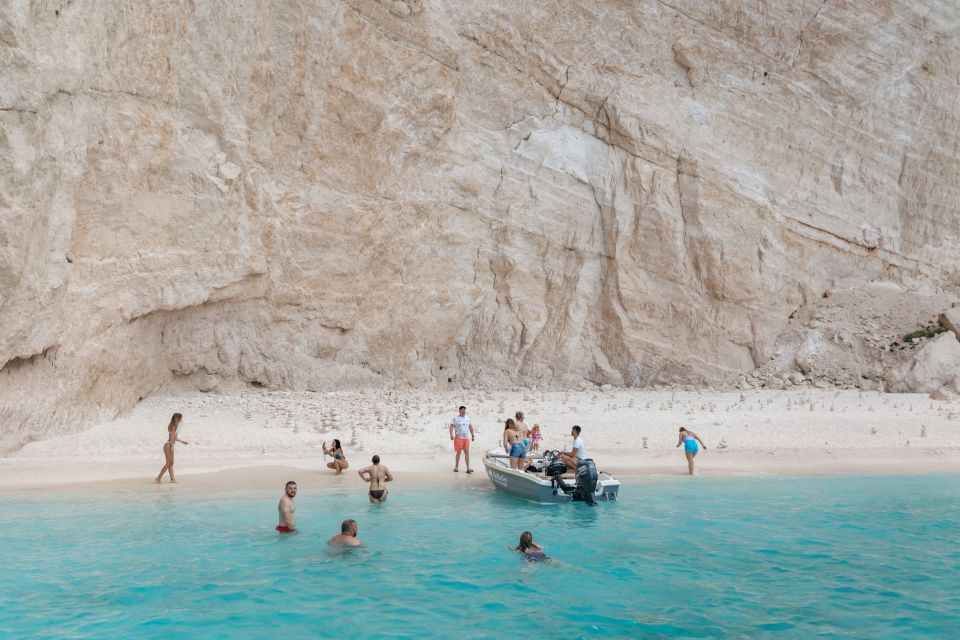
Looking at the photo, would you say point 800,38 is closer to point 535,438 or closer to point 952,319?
point 952,319

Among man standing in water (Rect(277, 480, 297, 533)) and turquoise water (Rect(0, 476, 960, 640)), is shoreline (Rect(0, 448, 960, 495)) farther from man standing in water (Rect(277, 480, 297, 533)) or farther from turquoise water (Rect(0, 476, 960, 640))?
man standing in water (Rect(277, 480, 297, 533))

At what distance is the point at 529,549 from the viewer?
9.04 m

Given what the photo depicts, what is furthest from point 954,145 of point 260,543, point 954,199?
point 260,543

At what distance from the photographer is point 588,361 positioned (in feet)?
76.4

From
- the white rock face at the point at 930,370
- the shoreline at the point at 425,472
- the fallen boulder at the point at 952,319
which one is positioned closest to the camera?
the shoreline at the point at 425,472

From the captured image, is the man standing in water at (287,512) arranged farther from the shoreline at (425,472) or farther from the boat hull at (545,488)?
the boat hull at (545,488)

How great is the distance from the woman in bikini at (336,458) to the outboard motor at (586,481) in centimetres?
422

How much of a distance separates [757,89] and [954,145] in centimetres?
788

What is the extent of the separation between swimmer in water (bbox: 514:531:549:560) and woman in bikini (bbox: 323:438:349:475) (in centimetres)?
502

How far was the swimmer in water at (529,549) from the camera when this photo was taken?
8.98 meters

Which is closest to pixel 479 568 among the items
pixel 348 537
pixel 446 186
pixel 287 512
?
pixel 348 537

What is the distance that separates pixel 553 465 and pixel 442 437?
4.20 meters

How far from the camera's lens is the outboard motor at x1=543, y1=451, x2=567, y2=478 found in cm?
1192

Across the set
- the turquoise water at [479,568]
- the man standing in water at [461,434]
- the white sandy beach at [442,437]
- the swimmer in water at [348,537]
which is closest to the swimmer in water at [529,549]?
the turquoise water at [479,568]
